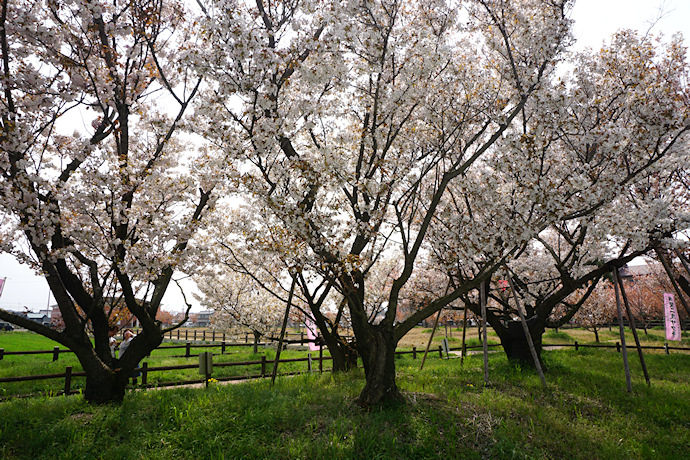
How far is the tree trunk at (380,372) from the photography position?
21.6ft

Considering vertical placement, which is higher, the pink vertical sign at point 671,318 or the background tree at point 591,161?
the background tree at point 591,161

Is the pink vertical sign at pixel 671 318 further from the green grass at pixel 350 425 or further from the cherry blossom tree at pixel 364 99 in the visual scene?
the cherry blossom tree at pixel 364 99

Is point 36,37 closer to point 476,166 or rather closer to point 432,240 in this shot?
point 432,240

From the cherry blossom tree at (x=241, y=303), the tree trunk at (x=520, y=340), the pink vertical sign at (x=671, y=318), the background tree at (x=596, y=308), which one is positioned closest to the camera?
the tree trunk at (x=520, y=340)

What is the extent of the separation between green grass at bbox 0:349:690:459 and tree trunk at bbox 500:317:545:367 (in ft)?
8.86

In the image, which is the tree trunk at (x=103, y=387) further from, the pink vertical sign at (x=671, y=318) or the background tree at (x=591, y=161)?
the pink vertical sign at (x=671, y=318)

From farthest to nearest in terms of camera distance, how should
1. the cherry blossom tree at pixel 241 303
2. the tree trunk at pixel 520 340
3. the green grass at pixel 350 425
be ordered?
the cherry blossom tree at pixel 241 303, the tree trunk at pixel 520 340, the green grass at pixel 350 425

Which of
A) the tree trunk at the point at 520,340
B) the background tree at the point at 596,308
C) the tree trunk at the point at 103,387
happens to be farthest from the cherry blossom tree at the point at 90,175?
the background tree at the point at 596,308

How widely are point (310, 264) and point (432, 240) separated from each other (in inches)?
179

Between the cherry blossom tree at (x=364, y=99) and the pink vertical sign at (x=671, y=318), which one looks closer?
the cherry blossom tree at (x=364, y=99)

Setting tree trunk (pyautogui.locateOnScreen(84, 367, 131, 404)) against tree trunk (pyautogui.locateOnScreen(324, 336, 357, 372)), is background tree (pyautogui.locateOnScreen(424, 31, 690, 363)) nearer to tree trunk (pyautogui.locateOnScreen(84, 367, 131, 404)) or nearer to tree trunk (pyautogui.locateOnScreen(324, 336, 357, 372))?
tree trunk (pyautogui.locateOnScreen(324, 336, 357, 372))

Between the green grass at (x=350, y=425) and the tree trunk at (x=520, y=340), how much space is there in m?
2.70

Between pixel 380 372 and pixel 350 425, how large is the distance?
46.2 inches

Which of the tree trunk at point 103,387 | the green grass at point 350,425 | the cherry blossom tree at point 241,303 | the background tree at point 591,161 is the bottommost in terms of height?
the green grass at point 350,425
